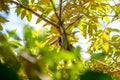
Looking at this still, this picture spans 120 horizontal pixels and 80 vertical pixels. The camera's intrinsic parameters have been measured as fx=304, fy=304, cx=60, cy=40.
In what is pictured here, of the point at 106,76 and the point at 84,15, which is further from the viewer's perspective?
the point at 84,15

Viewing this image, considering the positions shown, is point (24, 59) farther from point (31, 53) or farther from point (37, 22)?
point (37, 22)

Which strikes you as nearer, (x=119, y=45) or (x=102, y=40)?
(x=119, y=45)

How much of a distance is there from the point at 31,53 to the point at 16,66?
5cm

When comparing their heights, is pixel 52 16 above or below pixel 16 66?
above

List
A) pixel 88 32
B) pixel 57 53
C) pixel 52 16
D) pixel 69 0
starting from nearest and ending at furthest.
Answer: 1. pixel 57 53
2. pixel 52 16
3. pixel 69 0
4. pixel 88 32

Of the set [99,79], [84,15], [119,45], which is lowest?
[99,79]

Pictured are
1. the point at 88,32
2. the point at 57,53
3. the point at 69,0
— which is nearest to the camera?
the point at 57,53

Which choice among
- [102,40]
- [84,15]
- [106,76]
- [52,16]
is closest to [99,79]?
[106,76]

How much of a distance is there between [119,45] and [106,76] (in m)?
1.69

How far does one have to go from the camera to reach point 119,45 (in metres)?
2.38

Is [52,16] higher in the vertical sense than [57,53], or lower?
higher

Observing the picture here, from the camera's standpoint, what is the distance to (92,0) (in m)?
2.41

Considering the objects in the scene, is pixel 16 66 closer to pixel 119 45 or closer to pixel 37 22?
pixel 37 22

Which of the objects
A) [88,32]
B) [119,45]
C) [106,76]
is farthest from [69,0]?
[106,76]
